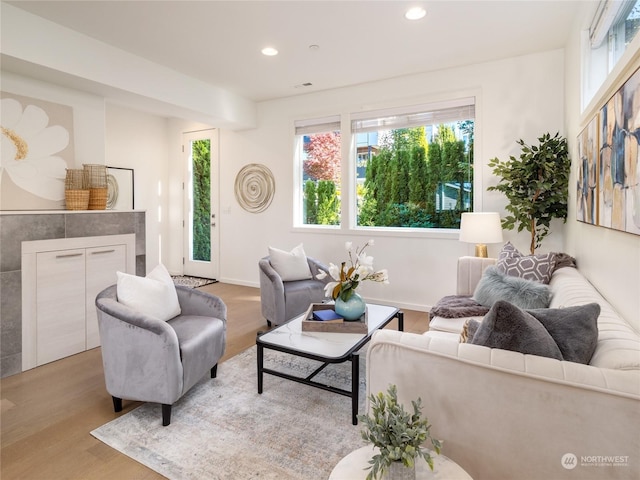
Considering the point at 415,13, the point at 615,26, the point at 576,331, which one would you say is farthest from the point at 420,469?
the point at 415,13

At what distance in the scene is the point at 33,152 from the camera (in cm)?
330

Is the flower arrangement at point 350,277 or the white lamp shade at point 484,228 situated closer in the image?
the flower arrangement at point 350,277

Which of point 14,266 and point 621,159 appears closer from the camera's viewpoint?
point 621,159

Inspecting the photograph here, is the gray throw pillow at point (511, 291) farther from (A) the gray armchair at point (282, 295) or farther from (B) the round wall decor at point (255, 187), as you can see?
(B) the round wall decor at point (255, 187)

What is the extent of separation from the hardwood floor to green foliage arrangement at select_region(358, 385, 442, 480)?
1.21 metres

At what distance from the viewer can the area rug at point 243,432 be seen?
1735 mm

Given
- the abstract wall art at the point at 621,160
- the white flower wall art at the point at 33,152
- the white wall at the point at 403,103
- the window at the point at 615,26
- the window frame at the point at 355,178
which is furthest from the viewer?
the window frame at the point at 355,178

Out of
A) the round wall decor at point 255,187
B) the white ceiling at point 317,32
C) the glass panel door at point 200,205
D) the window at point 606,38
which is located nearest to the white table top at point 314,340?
the window at point 606,38

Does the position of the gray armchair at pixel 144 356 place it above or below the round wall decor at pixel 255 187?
below

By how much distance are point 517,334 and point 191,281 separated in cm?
542

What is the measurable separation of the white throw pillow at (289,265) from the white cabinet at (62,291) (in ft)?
4.80

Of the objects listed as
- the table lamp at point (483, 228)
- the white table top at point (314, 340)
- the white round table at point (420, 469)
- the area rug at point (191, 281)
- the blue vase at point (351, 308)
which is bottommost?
the area rug at point (191, 281)

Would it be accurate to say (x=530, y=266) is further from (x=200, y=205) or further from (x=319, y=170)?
(x=200, y=205)

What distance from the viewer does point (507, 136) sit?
3846 millimetres
